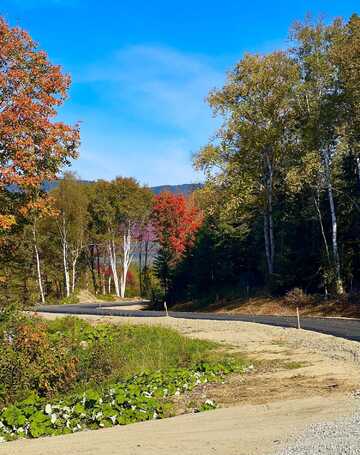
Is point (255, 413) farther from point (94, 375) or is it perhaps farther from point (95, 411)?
point (94, 375)

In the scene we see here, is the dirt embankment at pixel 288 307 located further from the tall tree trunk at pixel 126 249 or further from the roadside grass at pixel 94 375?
the tall tree trunk at pixel 126 249

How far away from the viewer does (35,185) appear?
1530 cm

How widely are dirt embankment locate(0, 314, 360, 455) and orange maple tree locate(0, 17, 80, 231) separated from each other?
738 centimetres

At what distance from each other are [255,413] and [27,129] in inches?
384

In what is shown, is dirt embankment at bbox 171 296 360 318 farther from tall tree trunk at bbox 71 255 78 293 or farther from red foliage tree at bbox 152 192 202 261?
tall tree trunk at bbox 71 255 78 293

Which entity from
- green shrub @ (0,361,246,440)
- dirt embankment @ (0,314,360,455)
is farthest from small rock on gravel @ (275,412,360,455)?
green shrub @ (0,361,246,440)

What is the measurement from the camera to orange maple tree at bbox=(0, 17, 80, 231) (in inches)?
583

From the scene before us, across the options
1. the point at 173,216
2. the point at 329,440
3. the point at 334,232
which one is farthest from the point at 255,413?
the point at 173,216

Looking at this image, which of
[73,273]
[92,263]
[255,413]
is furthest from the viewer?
[92,263]

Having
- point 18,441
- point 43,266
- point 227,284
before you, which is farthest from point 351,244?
point 43,266

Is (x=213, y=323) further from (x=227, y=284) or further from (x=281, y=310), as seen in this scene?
(x=227, y=284)

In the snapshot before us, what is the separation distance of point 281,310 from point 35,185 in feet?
66.0

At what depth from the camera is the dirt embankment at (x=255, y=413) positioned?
8.11 metres

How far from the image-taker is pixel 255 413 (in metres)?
10.1
